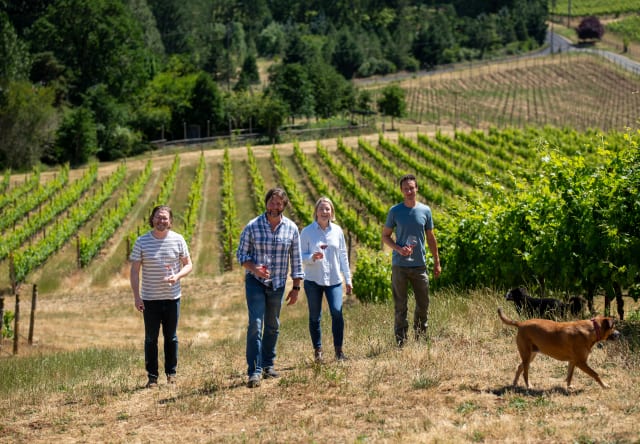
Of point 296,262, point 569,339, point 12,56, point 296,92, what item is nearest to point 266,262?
point 296,262

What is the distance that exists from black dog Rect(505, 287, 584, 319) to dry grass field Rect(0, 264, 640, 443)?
42 centimetres

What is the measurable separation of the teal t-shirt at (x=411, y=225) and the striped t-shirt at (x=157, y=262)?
2.18 metres

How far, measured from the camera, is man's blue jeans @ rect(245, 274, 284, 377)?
7.68m

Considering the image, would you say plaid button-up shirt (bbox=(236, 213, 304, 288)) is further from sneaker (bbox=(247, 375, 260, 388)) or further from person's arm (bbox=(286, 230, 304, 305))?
sneaker (bbox=(247, 375, 260, 388))

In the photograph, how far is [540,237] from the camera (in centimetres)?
1088

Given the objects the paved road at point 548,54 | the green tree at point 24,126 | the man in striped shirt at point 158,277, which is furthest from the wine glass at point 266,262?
the paved road at point 548,54

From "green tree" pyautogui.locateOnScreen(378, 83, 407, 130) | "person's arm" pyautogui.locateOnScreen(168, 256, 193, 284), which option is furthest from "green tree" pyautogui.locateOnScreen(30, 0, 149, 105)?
"person's arm" pyautogui.locateOnScreen(168, 256, 193, 284)

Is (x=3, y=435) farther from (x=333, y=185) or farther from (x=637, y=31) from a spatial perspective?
(x=637, y=31)

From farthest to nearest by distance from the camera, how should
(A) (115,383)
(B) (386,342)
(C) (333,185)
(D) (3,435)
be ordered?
(C) (333,185), (B) (386,342), (A) (115,383), (D) (3,435)

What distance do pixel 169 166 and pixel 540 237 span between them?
36.4 m

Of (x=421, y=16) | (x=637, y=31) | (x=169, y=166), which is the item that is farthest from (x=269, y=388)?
(x=421, y=16)

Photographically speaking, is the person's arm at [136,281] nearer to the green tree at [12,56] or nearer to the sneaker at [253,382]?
the sneaker at [253,382]

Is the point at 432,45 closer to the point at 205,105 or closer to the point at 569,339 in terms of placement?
the point at 205,105

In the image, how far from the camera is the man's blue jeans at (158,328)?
8102 millimetres
